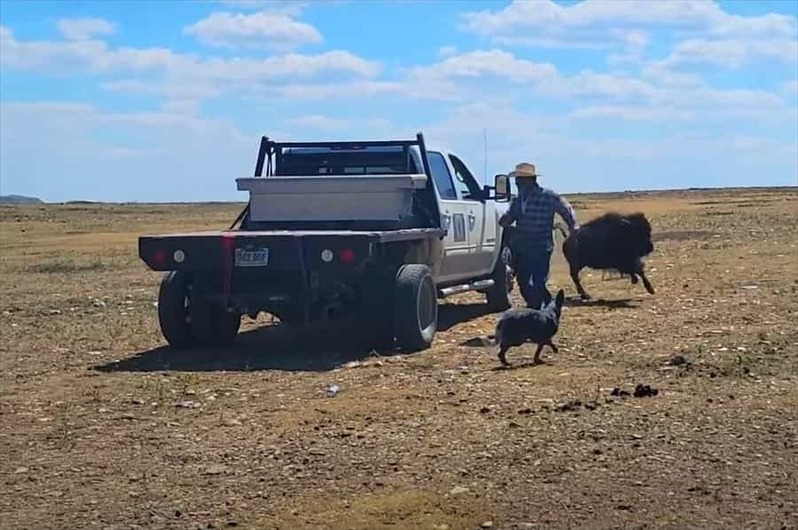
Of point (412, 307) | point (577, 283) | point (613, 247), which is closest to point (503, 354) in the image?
point (412, 307)

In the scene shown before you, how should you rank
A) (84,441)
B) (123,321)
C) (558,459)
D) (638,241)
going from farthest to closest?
(638,241) → (123,321) → (84,441) → (558,459)

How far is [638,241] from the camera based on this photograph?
16.7 meters

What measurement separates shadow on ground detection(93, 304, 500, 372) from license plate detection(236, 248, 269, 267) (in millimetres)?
893

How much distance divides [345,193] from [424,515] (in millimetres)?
6714

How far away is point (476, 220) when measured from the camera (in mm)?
15266

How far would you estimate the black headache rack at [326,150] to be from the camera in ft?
45.2

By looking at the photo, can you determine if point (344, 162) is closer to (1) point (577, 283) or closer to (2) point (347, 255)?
(2) point (347, 255)

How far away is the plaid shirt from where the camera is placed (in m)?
13.5

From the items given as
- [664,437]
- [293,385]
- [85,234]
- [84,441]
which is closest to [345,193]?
[293,385]

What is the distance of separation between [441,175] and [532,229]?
1497 mm

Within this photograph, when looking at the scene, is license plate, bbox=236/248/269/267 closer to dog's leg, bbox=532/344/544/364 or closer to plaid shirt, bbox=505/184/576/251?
dog's leg, bbox=532/344/544/364

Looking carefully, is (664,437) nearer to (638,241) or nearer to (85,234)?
(638,241)

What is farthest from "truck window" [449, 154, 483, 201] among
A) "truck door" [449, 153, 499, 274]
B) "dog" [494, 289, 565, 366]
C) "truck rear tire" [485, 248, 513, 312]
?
"dog" [494, 289, 565, 366]

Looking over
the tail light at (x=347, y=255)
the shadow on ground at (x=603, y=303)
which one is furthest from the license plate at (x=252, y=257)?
the shadow on ground at (x=603, y=303)
